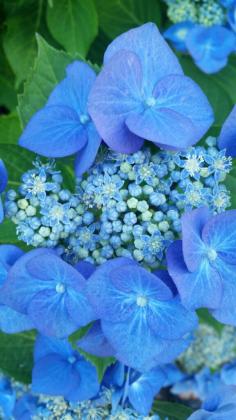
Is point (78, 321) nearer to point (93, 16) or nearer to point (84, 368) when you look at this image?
Answer: point (84, 368)

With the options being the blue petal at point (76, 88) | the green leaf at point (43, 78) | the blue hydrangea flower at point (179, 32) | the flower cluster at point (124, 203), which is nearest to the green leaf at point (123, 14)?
the blue hydrangea flower at point (179, 32)

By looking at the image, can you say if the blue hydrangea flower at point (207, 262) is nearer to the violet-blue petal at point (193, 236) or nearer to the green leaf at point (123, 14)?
the violet-blue petal at point (193, 236)

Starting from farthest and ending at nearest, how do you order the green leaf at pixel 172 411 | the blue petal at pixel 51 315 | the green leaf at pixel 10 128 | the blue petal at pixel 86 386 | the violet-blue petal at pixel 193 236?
1. the green leaf at pixel 10 128
2. the green leaf at pixel 172 411
3. the blue petal at pixel 86 386
4. the blue petal at pixel 51 315
5. the violet-blue petal at pixel 193 236

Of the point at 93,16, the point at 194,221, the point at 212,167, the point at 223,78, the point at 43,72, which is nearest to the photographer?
the point at 194,221

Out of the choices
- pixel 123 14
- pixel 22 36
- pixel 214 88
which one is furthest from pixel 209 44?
pixel 22 36

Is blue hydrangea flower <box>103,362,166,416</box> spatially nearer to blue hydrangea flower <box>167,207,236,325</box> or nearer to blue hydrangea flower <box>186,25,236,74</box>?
blue hydrangea flower <box>167,207,236,325</box>

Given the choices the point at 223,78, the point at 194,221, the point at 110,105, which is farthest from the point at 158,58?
the point at 223,78
